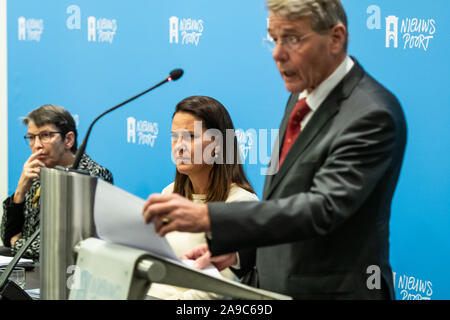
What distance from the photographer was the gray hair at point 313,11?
4.21 ft

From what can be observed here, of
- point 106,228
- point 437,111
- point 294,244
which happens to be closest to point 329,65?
point 294,244

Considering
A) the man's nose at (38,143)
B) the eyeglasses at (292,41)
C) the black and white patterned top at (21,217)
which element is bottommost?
the black and white patterned top at (21,217)

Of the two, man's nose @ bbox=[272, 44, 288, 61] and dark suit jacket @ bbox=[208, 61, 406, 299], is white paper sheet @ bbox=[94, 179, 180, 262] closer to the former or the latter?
dark suit jacket @ bbox=[208, 61, 406, 299]

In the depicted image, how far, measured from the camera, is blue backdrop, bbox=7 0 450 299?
2.60 m

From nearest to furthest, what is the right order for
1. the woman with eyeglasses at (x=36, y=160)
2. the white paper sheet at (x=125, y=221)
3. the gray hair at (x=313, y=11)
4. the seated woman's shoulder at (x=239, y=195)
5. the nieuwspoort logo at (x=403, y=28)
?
the white paper sheet at (x=125, y=221)
the gray hair at (x=313, y=11)
the seated woman's shoulder at (x=239, y=195)
the nieuwspoort logo at (x=403, y=28)
the woman with eyeglasses at (x=36, y=160)

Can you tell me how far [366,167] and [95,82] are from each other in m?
3.20

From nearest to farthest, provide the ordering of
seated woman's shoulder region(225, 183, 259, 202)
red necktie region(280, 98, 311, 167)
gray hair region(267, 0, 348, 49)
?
gray hair region(267, 0, 348, 49), red necktie region(280, 98, 311, 167), seated woman's shoulder region(225, 183, 259, 202)

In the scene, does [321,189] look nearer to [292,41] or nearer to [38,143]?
[292,41]

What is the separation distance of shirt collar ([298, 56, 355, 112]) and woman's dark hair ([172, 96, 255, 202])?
0.99 meters

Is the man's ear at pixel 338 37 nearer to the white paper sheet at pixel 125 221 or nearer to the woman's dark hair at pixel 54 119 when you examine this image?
the white paper sheet at pixel 125 221

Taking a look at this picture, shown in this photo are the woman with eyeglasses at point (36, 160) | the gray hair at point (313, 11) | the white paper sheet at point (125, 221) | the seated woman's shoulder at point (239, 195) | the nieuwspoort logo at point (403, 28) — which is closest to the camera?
the white paper sheet at point (125, 221)

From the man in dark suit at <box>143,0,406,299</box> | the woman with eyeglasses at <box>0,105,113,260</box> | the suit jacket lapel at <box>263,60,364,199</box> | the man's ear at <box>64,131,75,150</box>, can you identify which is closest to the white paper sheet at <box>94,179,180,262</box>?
the man in dark suit at <box>143,0,406,299</box>

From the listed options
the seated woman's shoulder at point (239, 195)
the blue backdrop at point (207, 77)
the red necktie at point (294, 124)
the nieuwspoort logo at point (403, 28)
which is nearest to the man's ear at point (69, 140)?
the blue backdrop at point (207, 77)

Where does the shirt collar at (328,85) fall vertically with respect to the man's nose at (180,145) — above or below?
above
